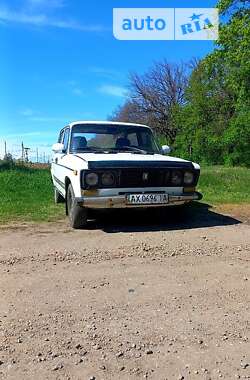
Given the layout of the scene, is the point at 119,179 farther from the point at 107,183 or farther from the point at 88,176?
the point at 88,176

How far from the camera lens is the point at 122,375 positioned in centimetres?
265

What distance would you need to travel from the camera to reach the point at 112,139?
8.16m

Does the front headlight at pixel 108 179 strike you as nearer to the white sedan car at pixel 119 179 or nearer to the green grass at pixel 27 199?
the white sedan car at pixel 119 179

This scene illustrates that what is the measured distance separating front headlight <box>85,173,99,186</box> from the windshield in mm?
1277

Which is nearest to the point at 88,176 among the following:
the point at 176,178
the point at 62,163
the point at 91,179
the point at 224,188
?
the point at 91,179

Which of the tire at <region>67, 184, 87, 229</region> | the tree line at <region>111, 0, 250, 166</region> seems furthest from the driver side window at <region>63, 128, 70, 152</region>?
the tree line at <region>111, 0, 250, 166</region>

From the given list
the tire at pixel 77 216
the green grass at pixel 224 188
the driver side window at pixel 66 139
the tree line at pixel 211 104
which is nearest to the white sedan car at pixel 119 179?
the tire at pixel 77 216

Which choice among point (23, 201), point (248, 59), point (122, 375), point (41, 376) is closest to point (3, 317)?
point (41, 376)

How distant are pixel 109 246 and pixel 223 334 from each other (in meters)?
2.74

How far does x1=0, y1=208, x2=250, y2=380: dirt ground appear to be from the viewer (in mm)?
2779

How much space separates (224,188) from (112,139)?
6034 mm

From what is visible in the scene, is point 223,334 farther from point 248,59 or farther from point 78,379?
point 248,59

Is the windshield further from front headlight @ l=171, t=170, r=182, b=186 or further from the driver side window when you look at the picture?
front headlight @ l=171, t=170, r=182, b=186

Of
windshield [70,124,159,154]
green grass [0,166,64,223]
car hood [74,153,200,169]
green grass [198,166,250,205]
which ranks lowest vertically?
green grass [198,166,250,205]
